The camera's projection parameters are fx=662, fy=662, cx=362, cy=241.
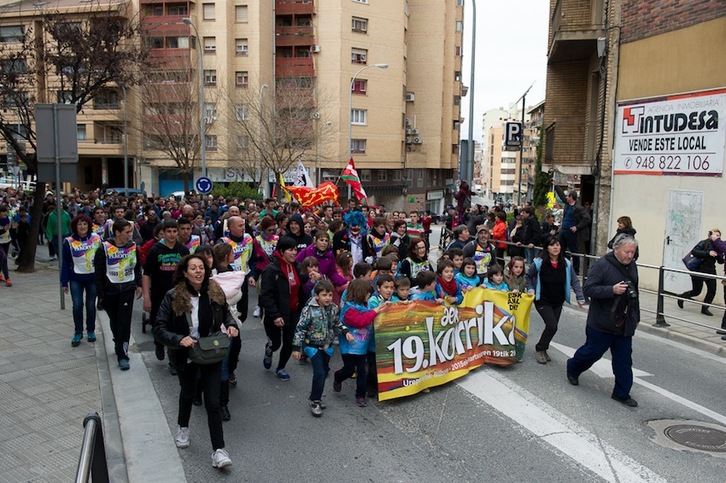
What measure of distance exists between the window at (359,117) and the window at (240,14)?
34.0 feet

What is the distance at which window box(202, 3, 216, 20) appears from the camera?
47.8 metres

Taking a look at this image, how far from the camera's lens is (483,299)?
8.19 metres

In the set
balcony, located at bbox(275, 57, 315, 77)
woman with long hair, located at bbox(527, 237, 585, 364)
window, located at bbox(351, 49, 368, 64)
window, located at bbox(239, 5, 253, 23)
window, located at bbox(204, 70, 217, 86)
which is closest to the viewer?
woman with long hair, located at bbox(527, 237, 585, 364)

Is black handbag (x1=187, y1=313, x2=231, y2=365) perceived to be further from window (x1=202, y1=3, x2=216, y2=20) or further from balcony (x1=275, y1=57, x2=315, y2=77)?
window (x1=202, y1=3, x2=216, y2=20)

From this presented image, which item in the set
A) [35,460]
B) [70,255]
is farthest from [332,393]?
[70,255]

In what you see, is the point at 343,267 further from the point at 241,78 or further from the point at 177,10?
the point at 177,10

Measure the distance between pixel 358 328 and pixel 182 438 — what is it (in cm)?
201

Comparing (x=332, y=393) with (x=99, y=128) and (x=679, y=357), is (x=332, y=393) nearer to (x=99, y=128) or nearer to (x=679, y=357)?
(x=679, y=357)

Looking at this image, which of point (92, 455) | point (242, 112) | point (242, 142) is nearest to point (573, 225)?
point (92, 455)

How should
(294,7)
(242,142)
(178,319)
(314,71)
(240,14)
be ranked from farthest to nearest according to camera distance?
(294,7) → (314,71) → (240,14) → (242,142) → (178,319)

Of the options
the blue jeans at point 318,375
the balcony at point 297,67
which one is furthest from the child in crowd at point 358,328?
the balcony at point 297,67

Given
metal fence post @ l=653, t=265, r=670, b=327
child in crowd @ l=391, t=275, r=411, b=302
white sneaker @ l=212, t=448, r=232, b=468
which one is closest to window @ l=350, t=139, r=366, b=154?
metal fence post @ l=653, t=265, r=670, b=327

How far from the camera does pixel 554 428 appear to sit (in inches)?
250

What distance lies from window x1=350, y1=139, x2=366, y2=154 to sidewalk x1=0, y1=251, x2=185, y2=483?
41210mm
